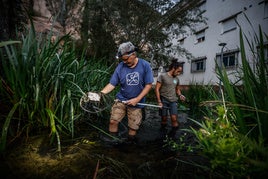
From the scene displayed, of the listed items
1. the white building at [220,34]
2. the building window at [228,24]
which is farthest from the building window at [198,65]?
the building window at [228,24]

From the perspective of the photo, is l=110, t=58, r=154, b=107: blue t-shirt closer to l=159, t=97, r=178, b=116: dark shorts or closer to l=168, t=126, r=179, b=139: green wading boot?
l=168, t=126, r=179, b=139: green wading boot

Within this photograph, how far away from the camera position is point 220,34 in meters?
12.9

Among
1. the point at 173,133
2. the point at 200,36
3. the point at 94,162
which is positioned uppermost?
the point at 200,36

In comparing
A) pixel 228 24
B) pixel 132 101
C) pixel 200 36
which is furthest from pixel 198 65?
pixel 132 101

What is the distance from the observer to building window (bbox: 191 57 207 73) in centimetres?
1418

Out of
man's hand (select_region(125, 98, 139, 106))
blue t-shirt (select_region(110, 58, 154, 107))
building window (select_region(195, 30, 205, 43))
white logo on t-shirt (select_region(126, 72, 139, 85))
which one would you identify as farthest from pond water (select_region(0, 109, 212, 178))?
building window (select_region(195, 30, 205, 43))

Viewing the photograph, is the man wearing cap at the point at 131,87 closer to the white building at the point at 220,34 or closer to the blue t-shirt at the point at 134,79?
the blue t-shirt at the point at 134,79

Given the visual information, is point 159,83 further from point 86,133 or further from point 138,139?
point 86,133

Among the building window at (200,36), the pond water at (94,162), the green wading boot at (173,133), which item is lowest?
the green wading boot at (173,133)

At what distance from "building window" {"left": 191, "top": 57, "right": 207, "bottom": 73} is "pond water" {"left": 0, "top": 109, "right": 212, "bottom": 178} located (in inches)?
519

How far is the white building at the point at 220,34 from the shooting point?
34.4 feet

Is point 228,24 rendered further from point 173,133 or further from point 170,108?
point 173,133

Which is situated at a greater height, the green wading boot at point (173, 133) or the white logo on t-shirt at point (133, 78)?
the white logo on t-shirt at point (133, 78)

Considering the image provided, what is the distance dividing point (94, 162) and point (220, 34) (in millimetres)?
13698
